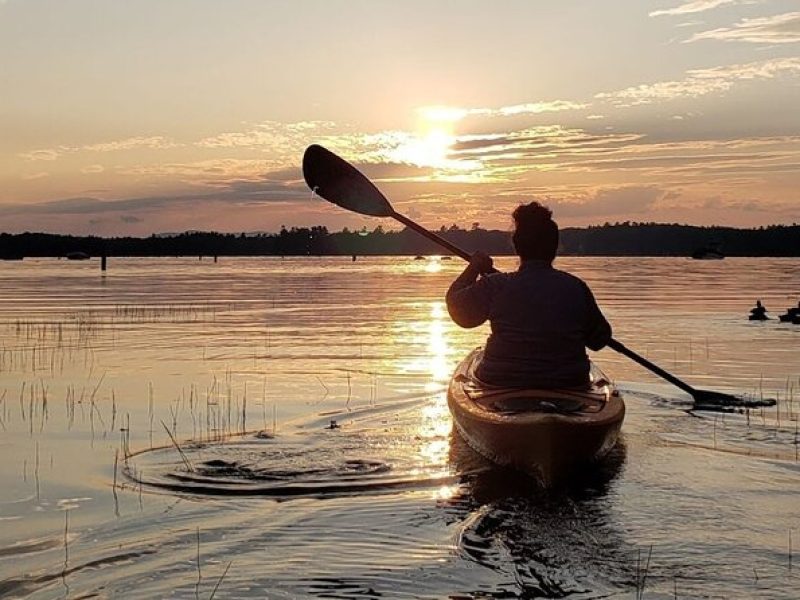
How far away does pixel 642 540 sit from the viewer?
679cm

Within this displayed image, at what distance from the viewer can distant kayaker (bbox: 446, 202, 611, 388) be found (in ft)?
28.9

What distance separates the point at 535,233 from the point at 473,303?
838 mm

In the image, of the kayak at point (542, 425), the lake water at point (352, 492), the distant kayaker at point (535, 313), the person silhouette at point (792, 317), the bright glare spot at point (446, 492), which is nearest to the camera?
the lake water at point (352, 492)

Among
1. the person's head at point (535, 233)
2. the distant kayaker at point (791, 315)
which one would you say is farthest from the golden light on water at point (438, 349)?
the distant kayaker at point (791, 315)

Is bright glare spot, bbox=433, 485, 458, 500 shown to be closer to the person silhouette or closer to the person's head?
the person's head

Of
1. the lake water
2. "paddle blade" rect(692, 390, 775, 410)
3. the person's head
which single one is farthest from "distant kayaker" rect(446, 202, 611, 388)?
"paddle blade" rect(692, 390, 775, 410)

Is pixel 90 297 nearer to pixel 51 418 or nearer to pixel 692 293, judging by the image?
pixel 692 293

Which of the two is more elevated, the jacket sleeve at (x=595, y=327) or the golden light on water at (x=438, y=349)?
the jacket sleeve at (x=595, y=327)

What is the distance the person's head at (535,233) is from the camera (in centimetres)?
887

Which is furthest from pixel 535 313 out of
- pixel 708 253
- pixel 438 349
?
pixel 708 253

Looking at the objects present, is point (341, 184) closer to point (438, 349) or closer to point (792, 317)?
point (438, 349)

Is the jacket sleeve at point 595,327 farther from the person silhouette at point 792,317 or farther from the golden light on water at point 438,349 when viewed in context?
the person silhouette at point 792,317

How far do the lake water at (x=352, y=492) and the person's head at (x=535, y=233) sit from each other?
1969 millimetres

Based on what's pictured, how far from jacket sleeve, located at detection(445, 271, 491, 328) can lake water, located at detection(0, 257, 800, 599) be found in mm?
1354
